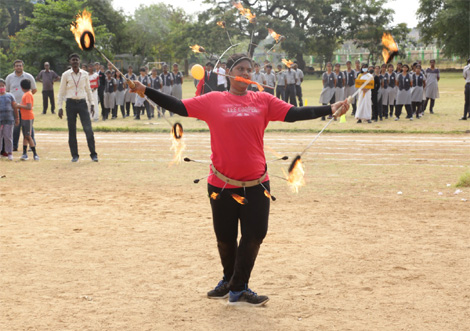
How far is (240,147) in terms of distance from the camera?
534cm

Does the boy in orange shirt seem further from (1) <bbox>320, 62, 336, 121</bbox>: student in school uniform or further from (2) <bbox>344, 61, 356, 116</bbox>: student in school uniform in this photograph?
(1) <bbox>320, 62, 336, 121</bbox>: student in school uniform

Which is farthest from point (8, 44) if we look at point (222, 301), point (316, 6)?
point (222, 301)

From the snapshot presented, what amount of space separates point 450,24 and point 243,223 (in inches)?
2444

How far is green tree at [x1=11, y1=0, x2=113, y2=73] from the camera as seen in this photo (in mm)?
53719

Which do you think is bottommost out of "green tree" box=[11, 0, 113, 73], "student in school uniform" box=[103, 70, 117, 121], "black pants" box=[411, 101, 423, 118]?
"black pants" box=[411, 101, 423, 118]

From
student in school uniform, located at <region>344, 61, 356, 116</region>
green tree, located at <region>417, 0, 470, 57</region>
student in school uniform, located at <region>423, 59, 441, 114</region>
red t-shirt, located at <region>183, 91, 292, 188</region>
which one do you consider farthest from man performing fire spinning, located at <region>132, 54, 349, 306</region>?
green tree, located at <region>417, 0, 470, 57</region>

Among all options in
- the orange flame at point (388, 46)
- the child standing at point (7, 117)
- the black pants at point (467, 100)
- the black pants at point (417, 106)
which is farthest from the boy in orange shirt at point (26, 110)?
the black pants at point (417, 106)

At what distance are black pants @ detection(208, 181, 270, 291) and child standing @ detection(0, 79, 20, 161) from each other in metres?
9.99

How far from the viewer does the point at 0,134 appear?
1473 centimetres

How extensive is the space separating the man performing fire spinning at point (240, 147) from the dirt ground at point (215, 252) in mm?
572

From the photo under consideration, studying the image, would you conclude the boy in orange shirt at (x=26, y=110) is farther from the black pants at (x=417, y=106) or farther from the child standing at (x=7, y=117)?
the black pants at (x=417, y=106)

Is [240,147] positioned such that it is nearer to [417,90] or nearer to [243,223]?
[243,223]

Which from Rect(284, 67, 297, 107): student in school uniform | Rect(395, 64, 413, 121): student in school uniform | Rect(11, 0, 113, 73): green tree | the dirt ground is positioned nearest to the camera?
the dirt ground

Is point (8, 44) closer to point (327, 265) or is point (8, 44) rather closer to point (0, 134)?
point (0, 134)
